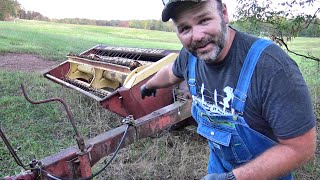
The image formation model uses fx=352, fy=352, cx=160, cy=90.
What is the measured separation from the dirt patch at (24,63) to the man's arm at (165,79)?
7205mm

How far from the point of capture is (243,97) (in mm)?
1683

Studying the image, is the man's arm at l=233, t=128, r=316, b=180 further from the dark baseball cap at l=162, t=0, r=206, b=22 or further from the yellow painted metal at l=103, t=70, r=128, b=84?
the yellow painted metal at l=103, t=70, r=128, b=84

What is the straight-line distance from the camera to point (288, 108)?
148 centimetres

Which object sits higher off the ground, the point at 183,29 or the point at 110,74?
the point at 183,29

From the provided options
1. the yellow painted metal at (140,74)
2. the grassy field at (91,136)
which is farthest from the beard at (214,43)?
the yellow painted metal at (140,74)

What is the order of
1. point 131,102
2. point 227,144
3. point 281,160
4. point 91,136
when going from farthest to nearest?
point 91,136 < point 131,102 < point 227,144 < point 281,160

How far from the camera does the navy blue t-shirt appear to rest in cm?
149

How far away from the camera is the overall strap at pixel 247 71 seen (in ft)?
5.37

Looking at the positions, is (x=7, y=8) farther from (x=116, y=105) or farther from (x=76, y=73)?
(x=116, y=105)

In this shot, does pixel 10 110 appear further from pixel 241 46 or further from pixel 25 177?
pixel 241 46

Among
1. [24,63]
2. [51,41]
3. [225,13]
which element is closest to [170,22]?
[225,13]

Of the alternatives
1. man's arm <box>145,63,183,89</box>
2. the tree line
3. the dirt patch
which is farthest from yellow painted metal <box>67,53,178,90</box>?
the dirt patch

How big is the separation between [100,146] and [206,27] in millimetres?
1357

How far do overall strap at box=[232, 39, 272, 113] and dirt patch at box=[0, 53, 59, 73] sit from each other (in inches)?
329
